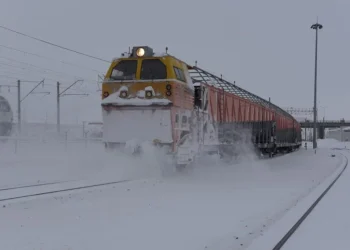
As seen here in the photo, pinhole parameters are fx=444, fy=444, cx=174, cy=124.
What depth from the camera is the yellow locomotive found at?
41.9 ft

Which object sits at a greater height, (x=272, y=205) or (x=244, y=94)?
(x=244, y=94)

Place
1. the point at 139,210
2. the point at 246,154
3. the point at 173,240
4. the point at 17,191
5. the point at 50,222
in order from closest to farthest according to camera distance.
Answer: the point at 173,240 < the point at 50,222 < the point at 139,210 < the point at 17,191 < the point at 246,154

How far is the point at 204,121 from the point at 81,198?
7063mm

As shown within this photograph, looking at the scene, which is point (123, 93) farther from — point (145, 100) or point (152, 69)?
point (152, 69)

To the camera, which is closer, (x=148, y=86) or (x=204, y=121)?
(x=148, y=86)

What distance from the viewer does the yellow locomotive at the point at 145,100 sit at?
12781 mm

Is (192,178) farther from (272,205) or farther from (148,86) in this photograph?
(272,205)

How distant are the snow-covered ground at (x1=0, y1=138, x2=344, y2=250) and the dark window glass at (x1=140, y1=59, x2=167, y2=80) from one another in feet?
7.49

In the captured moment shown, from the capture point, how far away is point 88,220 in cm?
689

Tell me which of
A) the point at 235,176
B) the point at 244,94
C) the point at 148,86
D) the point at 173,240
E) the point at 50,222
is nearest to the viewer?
the point at 173,240

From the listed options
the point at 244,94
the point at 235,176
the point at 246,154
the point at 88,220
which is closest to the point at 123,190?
the point at 88,220

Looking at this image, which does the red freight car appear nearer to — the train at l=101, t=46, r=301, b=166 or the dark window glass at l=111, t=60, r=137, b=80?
the train at l=101, t=46, r=301, b=166

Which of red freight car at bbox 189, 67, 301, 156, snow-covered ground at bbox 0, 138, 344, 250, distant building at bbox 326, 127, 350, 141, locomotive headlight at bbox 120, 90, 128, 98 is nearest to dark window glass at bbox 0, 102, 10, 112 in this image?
snow-covered ground at bbox 0, 138, 344, 250

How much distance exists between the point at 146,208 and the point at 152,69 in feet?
20.1
